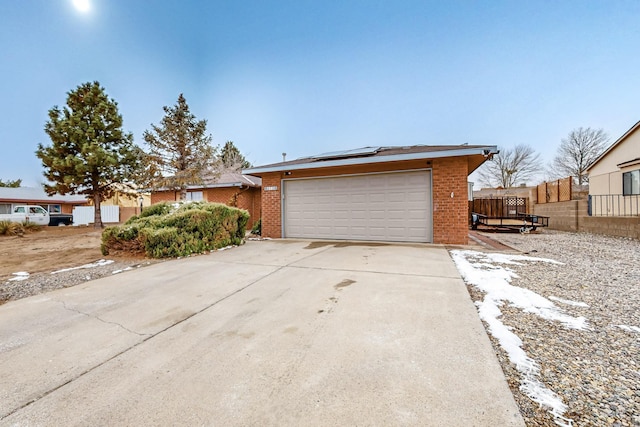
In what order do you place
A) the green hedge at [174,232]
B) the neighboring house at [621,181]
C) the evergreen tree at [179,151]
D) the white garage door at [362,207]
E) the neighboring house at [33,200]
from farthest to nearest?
1. the neighboring house at [33,200]
2. the evergreen tree at [179,151]
3. the neighboring house at [621,181]
4. the white garage door at [362,207]
5. the green hedge at [174,232]

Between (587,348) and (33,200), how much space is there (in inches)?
1381

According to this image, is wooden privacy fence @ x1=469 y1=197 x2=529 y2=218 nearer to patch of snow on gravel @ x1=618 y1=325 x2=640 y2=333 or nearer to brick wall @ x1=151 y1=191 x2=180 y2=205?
patch of snow on gravel @ x1=618 y1=325 x2=640 y2=333

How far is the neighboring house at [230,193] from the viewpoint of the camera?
542 inches

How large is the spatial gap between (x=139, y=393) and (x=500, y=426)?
2076 millimetres

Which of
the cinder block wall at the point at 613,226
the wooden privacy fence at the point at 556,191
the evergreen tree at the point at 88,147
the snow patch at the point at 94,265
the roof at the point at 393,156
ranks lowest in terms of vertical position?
the snow patch at the point at 94,265

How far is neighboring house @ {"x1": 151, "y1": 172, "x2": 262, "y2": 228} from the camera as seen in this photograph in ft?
45.2

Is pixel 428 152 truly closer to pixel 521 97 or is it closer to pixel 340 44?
pixel 340 44

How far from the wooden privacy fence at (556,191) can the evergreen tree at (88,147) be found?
859 inches

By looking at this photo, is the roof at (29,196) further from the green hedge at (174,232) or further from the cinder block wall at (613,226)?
the cinder block wall at (613,226)

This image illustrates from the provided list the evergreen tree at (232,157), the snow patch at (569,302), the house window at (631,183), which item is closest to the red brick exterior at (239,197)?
the snow patch at (569,302)

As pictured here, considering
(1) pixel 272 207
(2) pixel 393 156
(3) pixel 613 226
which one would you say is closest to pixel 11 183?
(1) pixel 272 207

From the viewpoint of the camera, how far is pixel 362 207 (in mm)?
8336

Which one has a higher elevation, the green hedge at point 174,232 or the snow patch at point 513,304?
the green hedge at point 174,232

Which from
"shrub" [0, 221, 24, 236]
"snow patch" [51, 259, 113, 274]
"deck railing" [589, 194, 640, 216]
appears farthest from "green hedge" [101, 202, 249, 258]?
"deck railing" [589, 194, 640, 216]
